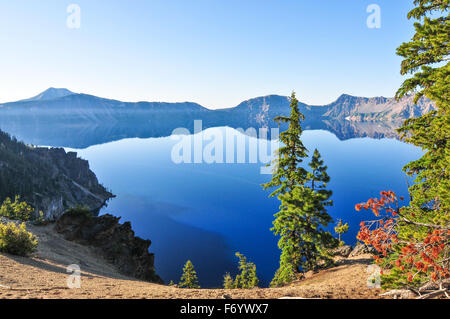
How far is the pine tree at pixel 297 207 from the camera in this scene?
19609 mm

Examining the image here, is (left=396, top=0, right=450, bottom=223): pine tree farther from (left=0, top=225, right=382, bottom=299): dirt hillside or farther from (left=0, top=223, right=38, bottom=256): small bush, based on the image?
(left=0, top=223, right=38, bottom=256): small bush

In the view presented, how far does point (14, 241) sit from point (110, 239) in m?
20.6

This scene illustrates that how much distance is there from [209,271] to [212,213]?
47774 mm

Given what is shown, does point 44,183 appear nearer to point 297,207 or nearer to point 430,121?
point 297,207

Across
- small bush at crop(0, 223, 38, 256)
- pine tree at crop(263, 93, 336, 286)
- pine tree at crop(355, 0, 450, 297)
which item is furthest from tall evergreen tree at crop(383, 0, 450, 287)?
small bush at crop(0, 223, 38, 256)

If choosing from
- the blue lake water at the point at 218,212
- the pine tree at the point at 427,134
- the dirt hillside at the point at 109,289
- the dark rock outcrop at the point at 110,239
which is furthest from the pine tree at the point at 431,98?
the blue lake water at the point at 218,212

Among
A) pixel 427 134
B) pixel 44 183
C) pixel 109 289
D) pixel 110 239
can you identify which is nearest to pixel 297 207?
pixel 427 134

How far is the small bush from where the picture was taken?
17078mm

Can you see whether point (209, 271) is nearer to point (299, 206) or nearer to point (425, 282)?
point (299, 206)

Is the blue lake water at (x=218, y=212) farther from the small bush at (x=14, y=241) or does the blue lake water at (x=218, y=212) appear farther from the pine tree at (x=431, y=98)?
the pine tree at (x=431, y=98)

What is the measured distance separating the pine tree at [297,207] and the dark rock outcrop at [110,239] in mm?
22054

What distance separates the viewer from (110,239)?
36.7 m

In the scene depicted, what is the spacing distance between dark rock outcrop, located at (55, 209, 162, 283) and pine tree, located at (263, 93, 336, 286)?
22054 millimetres
